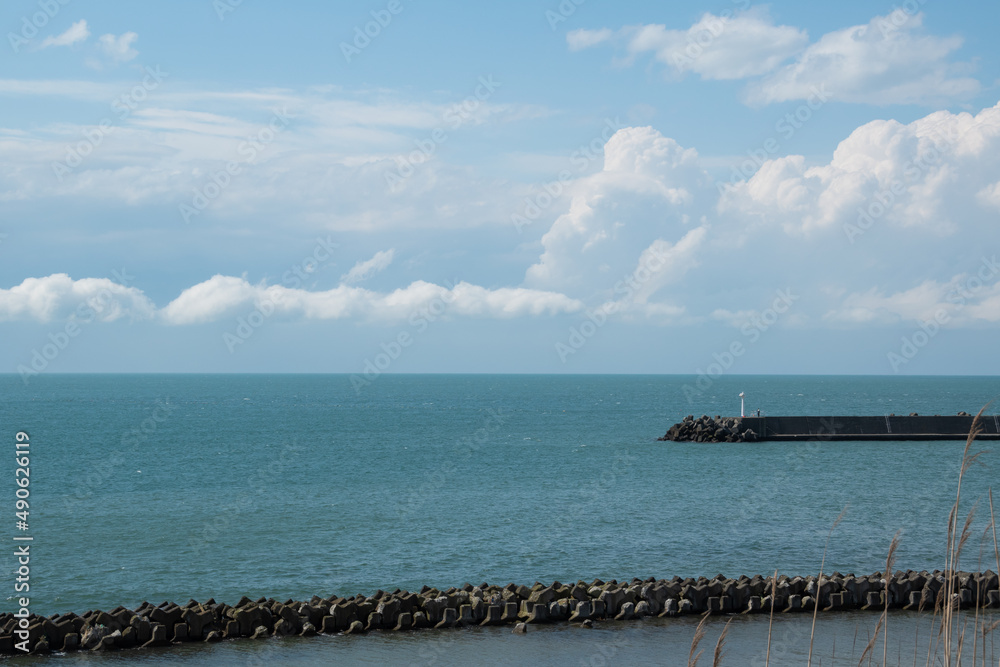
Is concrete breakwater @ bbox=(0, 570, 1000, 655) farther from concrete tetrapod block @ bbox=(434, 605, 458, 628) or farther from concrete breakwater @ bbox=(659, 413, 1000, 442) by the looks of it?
concrete breakwater @ bbox=(659, 413, 1000, 442)

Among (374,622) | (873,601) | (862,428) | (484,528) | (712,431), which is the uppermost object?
(862,428)

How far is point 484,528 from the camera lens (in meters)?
34.4

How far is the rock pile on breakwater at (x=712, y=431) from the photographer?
243 feet

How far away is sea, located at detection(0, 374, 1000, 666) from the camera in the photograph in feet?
56.8

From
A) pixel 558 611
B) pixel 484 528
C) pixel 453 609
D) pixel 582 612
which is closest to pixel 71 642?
pixel 453 609

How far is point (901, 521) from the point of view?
35344 mm

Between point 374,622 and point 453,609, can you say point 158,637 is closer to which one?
point 374,622

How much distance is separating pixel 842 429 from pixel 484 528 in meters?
50.2

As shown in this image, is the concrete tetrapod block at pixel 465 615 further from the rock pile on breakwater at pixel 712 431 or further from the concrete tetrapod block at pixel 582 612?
the rock pile on breakwater at pixel 712 431

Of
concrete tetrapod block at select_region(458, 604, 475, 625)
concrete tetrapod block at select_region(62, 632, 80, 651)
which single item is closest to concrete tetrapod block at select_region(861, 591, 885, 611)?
→ concrete tetrapod block at select_region(458, 604, 475, 625)

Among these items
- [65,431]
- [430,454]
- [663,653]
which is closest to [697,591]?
[663,653]

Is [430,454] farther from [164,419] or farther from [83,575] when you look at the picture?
[164,419]

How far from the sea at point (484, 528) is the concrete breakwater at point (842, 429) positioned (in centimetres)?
261

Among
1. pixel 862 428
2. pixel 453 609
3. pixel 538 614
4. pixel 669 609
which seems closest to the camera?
pixel 453 609
